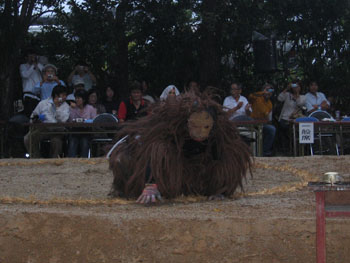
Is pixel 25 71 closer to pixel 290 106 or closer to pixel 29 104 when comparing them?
pixel 29 104

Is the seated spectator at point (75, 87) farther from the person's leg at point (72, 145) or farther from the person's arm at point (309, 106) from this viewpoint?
the person's arm at point (309, 106)

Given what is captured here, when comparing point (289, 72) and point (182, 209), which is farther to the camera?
point (289, 72)

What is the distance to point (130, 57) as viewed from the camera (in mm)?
13195

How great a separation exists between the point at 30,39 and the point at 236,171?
28.2 feet

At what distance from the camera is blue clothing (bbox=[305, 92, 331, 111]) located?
11828 mm

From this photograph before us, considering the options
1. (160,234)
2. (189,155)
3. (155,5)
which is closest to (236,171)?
(189,155)

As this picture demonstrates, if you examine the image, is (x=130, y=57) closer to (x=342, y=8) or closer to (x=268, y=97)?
(x=268, y=97)

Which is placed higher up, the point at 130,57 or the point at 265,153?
the point at 130,57

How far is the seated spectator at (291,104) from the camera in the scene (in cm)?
1163

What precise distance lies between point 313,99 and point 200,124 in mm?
7345

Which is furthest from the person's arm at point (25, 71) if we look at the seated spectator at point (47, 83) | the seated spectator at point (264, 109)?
the seated spectator at point (264, 109)

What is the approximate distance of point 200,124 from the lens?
5012mm

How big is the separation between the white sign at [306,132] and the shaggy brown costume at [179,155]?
4769 millimetres

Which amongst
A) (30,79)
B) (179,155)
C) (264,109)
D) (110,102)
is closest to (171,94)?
(179,155)
